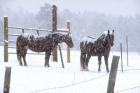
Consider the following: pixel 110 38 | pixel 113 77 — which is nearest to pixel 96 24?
pixel 110 38

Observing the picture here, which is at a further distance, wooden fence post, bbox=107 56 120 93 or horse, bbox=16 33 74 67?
horse, bbox=16 33 74 67

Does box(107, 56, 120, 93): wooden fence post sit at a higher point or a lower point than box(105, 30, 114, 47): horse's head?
lower

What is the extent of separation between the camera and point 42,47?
61.5 feet

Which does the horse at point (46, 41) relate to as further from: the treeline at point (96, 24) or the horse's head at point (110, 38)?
the treeline at point (96, 24)

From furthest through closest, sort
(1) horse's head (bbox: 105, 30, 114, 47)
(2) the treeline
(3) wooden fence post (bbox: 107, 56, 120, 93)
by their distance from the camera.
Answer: (2) the treeline
(1) horse's head (bbox: 105, 30, 114, 47)
(3) wooden fence post (bbox: 107, 56, 120, 93)

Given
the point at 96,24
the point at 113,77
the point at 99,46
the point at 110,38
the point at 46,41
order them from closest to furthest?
the point at 113,77 → the point at 110,38 → the point at 99,46 → the point at 46,41 → the point at 96,24

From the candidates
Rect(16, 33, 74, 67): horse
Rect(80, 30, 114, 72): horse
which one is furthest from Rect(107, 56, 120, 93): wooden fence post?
Rect(16, 33, 74, 67): horse

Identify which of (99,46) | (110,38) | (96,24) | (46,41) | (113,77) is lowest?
(96,24)

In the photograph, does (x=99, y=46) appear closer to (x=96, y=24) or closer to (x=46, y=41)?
(x=46, y=41)

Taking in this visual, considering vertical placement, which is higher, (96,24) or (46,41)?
(46,41)

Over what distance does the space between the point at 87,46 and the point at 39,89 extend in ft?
22.5

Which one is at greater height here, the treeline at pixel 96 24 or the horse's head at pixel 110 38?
the horse's head at pixel 110 38

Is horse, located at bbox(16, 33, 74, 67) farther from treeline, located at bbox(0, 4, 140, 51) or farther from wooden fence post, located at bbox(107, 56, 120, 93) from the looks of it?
treeline, located at bbox(0, 4, 140, 51)

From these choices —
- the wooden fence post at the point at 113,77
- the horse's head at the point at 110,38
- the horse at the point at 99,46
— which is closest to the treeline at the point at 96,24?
the horse at the point at 99,46
